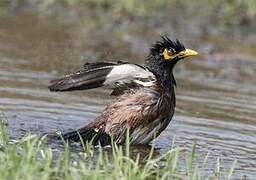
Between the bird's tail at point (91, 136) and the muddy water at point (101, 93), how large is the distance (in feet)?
1.27

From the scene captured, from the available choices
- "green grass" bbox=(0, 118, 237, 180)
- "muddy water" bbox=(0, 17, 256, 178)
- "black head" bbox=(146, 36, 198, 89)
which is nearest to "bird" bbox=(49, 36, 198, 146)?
"black head" bbox=(146, 36, 198, 89)

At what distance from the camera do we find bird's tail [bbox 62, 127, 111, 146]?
28.3 ft

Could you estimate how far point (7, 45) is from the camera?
13406 mm

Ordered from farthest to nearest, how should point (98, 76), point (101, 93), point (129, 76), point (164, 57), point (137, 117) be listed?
point (101, 93) → point (164, 57) → point (137, 117) → point (129, 76) → point (98, 76)

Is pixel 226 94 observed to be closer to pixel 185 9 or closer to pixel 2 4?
pixel 185 9

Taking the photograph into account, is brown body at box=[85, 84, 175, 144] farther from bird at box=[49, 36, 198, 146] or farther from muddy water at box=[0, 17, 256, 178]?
muddy water at box=[0, 17, 256, 178]

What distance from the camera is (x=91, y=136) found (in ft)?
28.9

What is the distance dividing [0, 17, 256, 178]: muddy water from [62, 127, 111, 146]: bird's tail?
0.39m

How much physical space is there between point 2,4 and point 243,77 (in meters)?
4.74

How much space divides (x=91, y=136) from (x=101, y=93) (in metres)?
2.49

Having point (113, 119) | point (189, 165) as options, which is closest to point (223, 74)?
point (113, 119)

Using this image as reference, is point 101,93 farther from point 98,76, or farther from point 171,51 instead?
point 98,76

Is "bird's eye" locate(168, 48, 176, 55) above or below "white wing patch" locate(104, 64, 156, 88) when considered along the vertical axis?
above

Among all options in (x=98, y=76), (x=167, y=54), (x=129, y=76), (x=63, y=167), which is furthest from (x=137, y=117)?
(x=63, y=167)
